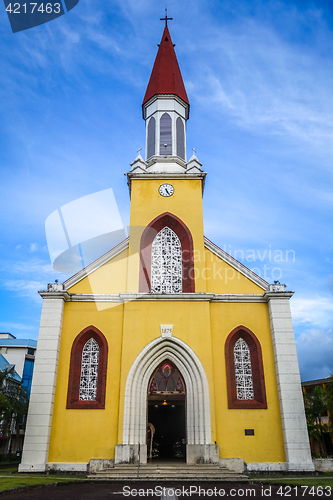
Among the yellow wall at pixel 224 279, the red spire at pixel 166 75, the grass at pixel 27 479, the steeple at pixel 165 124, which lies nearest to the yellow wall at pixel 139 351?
the yellow wall at pixel 224 279

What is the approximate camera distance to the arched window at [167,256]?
58.5 feet

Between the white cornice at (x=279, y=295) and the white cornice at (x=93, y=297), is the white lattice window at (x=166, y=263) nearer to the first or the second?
the white cornice at (x=93, y=297)

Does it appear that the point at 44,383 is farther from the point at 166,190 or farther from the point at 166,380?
the point at 166,190

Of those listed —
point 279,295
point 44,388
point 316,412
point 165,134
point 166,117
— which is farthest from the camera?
point 316,412

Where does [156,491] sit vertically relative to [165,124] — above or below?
below

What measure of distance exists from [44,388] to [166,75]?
18.5 metres

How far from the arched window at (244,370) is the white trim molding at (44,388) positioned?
7181mm

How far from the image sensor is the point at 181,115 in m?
22.6

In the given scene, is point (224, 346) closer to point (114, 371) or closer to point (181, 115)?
point (114, 371)

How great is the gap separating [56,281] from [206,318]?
6888 millimetres

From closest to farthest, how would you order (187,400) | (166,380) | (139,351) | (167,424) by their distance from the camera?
(187,400)
(139,351)
(166,380)
(167,424)

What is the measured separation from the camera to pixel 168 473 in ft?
44.4

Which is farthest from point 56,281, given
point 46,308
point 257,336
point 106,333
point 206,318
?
point 257,336

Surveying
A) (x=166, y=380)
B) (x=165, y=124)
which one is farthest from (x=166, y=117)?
(x=166, y=380)
